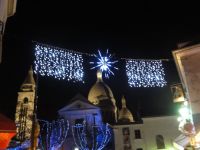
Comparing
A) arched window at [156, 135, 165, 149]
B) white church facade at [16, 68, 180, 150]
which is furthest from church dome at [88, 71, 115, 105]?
arched window at [156, 135, 165, 149]

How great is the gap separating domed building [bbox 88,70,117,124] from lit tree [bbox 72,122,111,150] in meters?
5.85

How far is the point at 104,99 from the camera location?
53.7 metres

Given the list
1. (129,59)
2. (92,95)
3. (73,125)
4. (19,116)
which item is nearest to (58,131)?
(73,125)

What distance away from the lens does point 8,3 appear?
10.8 metres

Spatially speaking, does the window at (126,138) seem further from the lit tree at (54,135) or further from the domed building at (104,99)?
the lit tree at (54,135)

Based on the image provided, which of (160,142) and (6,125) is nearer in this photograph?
(6,125)

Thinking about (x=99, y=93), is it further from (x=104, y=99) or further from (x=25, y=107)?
(x=25, y=107)

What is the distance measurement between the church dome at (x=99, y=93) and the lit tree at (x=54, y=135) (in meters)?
11.9

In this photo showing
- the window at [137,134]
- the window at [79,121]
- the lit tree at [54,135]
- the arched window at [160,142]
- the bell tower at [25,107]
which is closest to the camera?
the lit tree at [54,135]

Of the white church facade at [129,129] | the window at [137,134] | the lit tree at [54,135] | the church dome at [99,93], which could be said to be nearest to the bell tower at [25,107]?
the lit tree at [54,135]

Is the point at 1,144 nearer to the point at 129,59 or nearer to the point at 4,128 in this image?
the point at 4,128

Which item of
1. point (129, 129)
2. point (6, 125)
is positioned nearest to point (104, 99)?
point (129, 129)

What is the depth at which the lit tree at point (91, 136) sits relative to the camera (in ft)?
136

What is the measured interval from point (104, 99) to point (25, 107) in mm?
14223
